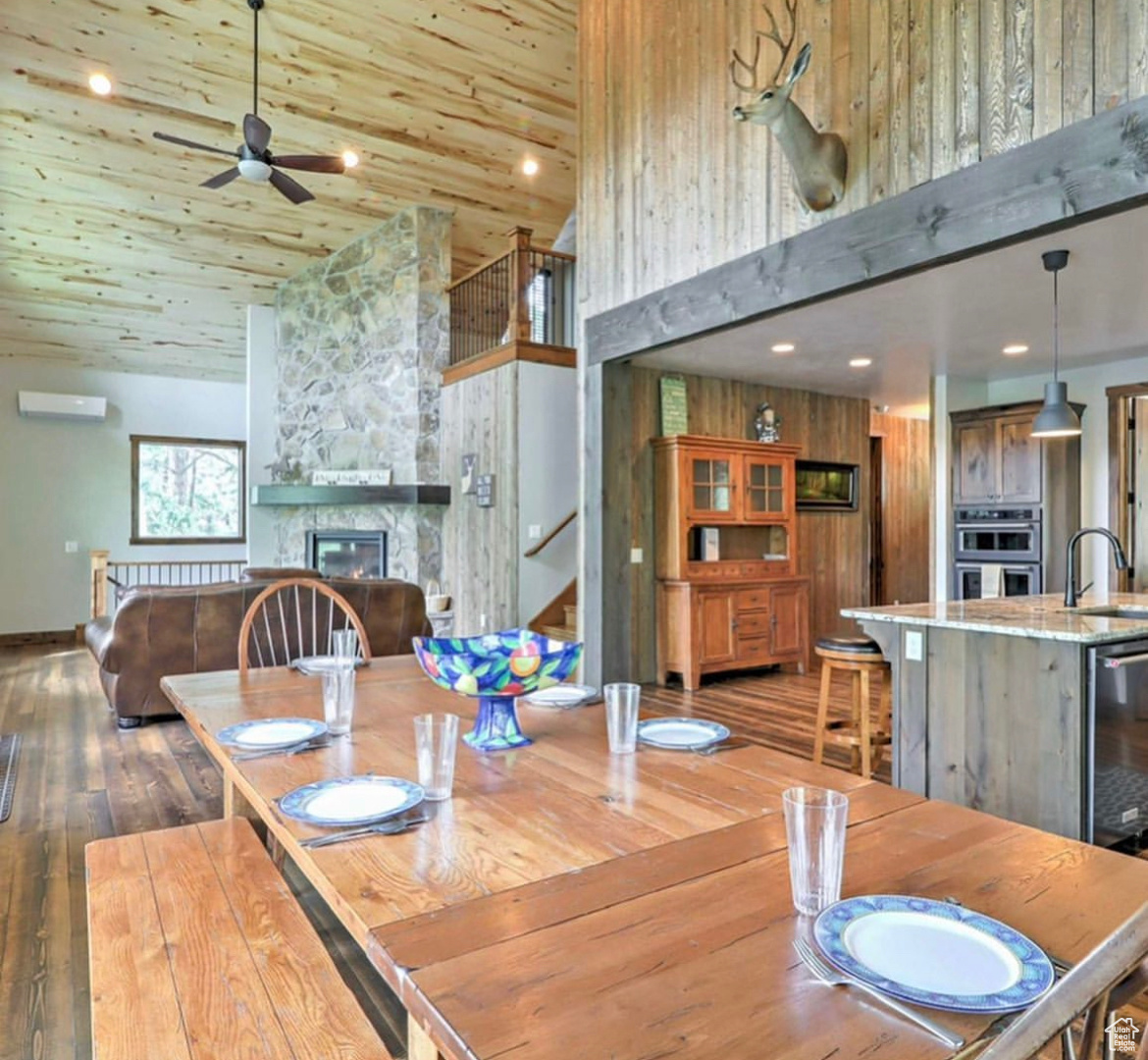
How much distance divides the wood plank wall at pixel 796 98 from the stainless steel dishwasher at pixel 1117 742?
6.16 ft

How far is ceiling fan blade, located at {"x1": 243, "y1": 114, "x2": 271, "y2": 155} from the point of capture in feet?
15.0

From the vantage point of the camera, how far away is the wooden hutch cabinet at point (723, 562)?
5828 mm

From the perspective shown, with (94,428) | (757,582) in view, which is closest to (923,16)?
(757,582)

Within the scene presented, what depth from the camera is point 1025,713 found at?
2.84 metres

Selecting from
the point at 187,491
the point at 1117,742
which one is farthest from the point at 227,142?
the point at 1117,742

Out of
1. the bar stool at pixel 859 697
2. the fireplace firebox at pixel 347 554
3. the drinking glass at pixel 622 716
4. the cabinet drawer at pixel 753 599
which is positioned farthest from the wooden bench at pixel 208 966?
the fireplace firebox at pixel 347 554

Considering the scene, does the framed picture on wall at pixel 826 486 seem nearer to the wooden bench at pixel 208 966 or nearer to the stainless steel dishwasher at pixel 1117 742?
the stainless steel dishwasher at pixel 1117 742

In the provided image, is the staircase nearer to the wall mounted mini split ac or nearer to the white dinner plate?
the white dinner plate

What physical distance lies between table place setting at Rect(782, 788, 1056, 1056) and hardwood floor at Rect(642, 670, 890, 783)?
10.4 feet

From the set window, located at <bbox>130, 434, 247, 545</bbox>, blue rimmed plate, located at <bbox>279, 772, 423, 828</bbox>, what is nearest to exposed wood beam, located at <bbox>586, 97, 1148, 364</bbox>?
blue rimmed plate, located at <bbox>279, 772, 423, 828</bbox>

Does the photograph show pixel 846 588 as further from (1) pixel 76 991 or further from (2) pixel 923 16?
(1) pixel 76 991

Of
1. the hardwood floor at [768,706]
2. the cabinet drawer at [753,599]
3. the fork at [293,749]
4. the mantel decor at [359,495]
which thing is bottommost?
the hardwood floor at [768,706]

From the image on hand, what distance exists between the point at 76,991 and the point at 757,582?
5042 millimetres

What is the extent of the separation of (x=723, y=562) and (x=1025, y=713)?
130 inches
